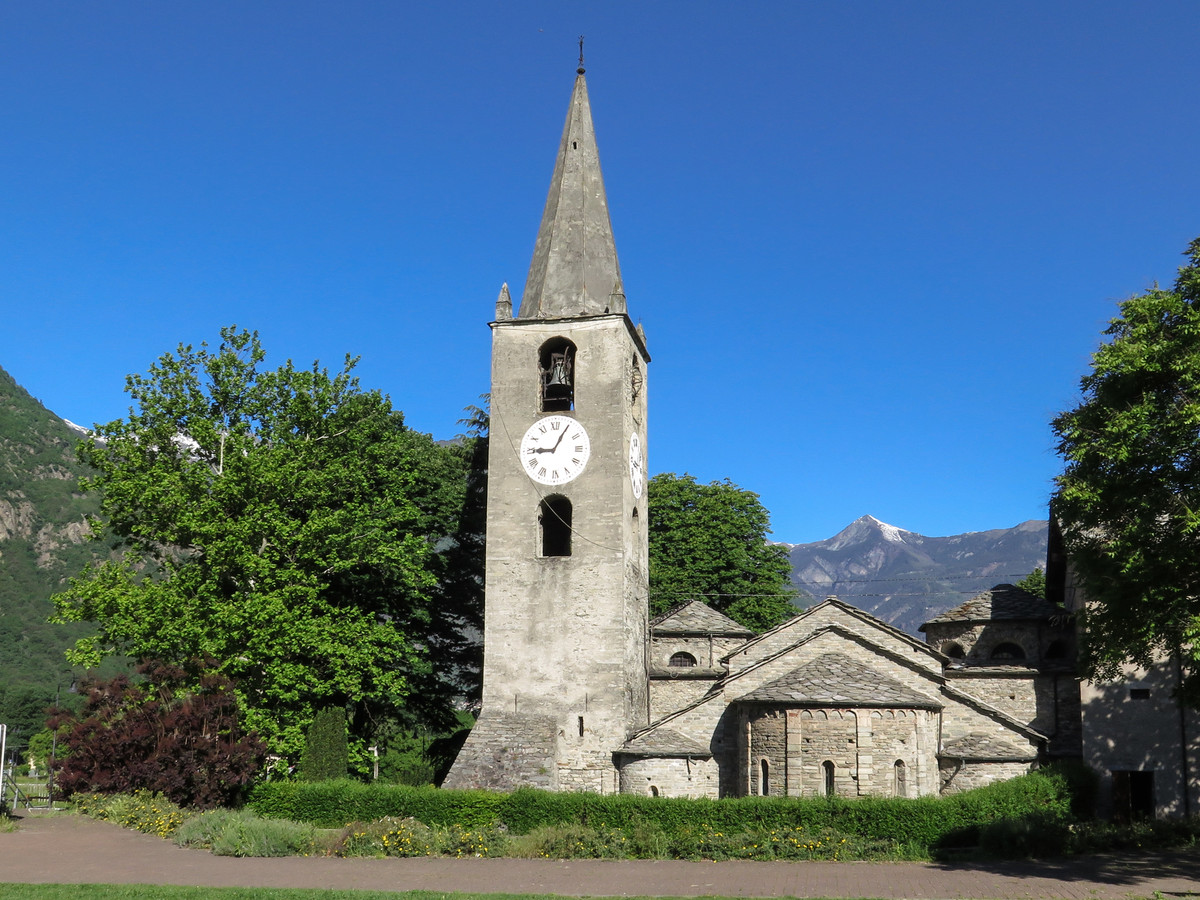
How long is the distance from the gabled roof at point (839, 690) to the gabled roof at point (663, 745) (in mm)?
1979

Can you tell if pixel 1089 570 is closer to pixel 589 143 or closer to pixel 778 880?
pixel 778 880

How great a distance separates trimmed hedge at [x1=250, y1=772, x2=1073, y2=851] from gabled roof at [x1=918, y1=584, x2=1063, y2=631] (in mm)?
9215

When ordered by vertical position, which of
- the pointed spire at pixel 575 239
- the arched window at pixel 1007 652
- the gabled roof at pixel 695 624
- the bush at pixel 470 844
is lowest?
the bush at pixel 470 844

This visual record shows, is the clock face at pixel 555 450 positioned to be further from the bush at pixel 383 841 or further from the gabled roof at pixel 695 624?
the bush at pixel 383 841

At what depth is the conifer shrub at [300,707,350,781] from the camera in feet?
95.6

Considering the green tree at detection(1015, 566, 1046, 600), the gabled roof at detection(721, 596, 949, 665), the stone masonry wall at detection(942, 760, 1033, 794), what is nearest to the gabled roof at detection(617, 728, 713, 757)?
the gabled roof at detection(721, 596, 949, 665)

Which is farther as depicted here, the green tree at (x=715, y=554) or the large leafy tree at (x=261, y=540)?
the green tree at (x=715, y=554)

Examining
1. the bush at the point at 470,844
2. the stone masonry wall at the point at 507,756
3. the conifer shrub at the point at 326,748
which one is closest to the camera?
the bush at the point at 470,844

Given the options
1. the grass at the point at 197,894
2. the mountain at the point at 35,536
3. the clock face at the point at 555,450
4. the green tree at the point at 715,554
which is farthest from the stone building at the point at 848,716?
the mountain at the point at 35,536

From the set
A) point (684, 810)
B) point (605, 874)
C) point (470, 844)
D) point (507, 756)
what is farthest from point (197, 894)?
point (507, 756)

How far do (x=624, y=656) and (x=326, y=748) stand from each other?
890 cm

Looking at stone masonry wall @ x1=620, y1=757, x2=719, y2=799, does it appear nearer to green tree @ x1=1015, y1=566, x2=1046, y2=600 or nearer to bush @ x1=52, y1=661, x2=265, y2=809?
bush @ x1=52, y1=661, x2=265, y2=809

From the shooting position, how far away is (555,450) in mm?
32188

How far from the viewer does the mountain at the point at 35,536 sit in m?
110
